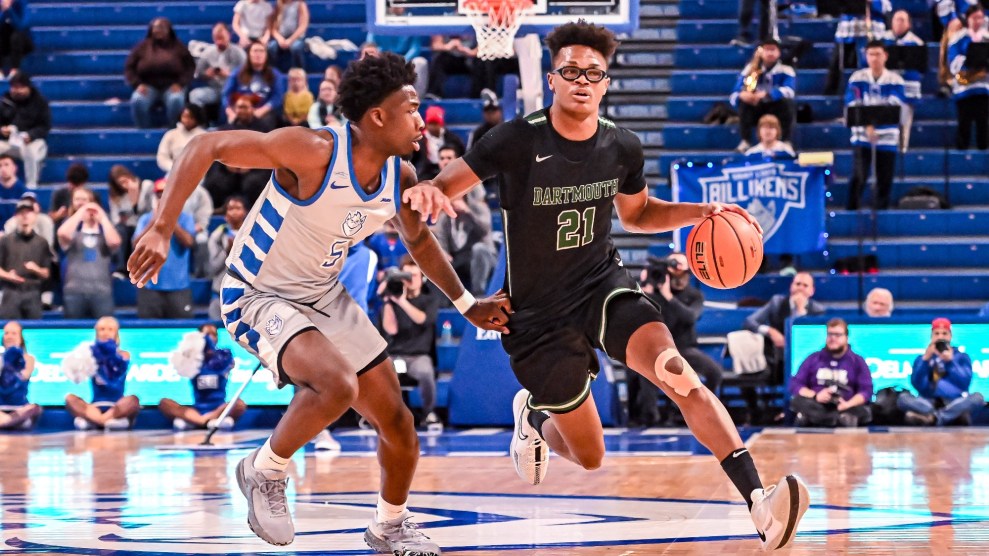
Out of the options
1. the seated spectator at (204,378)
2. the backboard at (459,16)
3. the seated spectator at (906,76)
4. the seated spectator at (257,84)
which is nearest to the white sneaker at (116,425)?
the seated spectator at (204,378)

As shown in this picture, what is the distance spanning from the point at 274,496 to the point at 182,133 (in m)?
10.6

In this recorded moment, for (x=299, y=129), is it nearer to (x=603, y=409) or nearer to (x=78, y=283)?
(x=603, y=409)

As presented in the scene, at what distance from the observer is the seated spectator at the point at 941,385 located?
1246 cm

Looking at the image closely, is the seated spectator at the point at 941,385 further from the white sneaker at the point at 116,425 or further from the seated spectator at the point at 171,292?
the white sneaker at the point at 116,425

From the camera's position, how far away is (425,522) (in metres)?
7.25

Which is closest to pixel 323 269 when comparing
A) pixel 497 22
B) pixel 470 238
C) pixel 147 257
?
pixel 147 257

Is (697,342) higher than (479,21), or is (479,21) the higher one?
(479,21)

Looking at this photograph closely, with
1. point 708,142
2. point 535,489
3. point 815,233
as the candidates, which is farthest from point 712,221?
point 708,142

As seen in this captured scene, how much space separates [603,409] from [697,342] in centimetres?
121

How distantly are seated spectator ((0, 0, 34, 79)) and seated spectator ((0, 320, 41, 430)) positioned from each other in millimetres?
6143

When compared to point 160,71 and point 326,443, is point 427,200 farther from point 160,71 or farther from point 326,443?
point 160,71

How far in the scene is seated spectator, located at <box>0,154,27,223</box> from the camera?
16.2 m

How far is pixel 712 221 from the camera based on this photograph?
632 centimetres

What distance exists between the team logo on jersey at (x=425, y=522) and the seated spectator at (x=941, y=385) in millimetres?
5237
